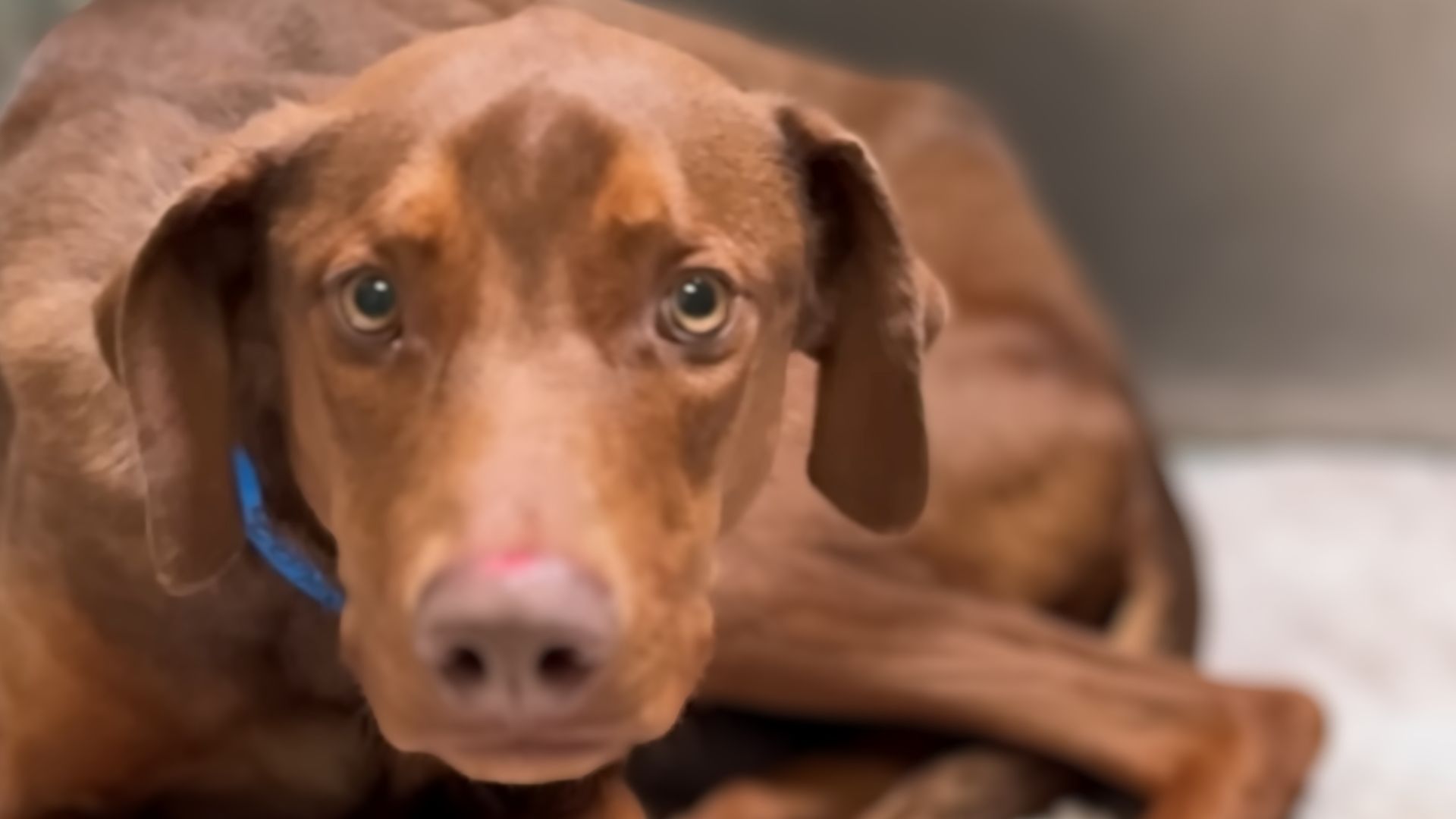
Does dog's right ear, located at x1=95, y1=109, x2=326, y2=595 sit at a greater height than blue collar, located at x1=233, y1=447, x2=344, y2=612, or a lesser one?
greater

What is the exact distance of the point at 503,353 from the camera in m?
1.17

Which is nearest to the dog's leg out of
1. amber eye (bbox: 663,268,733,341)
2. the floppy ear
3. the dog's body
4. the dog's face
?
the dog's body

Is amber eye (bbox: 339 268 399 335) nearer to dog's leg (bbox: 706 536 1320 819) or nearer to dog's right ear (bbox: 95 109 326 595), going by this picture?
dog's right ear (bbox: 95 109 326 595)

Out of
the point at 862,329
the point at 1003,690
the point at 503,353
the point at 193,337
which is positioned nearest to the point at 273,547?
the point at 193,337

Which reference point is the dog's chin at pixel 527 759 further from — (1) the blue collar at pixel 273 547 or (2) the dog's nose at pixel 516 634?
(1) the blue collar at pixel 273 547

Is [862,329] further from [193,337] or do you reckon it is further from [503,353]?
[193,337]

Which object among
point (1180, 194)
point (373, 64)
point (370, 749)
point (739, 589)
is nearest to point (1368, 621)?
point (1180, 194)

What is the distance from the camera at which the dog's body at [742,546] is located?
1.46 meters

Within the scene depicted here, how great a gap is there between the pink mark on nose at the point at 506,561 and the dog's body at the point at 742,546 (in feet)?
1.16

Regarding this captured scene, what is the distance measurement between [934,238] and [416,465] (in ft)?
3.40

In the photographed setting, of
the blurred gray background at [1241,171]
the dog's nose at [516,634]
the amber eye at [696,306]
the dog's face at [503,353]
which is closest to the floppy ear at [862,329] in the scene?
the dog's face at [503,353]

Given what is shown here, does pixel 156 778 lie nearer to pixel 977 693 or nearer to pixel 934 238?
pixel 977 693

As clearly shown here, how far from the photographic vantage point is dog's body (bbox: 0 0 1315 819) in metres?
1.46

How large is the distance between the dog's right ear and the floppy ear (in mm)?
347
